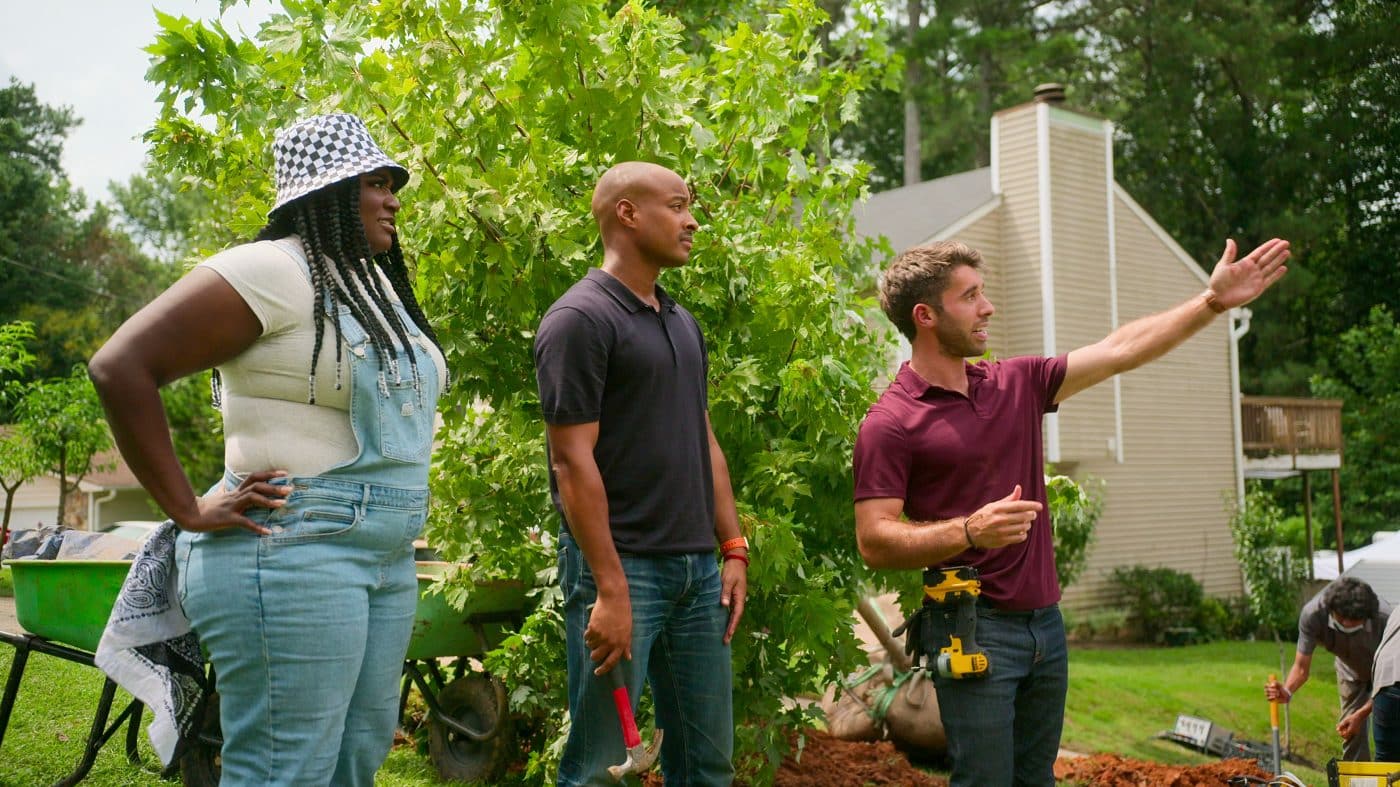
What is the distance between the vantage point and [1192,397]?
70.7ft

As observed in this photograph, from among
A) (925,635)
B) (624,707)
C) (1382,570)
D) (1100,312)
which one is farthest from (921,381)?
(1100,312)

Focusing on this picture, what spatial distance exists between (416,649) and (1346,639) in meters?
5.86

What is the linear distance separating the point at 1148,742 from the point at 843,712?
496cm

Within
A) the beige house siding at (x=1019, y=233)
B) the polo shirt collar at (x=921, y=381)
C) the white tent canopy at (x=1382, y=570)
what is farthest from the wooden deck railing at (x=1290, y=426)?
the polo shirt collar at (x=921, y=381)

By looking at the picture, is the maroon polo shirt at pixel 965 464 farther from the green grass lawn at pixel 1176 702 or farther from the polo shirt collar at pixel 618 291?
the green grass lawn at pixel 1176 702

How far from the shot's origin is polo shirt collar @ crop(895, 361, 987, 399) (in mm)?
3117

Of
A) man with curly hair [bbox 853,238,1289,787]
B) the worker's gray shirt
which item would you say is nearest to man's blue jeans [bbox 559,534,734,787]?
man with curly hair [bbox 853,238,1289,787]

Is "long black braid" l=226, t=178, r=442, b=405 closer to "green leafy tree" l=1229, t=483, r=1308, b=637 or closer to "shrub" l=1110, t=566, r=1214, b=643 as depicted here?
"green leafy tree" l=1229, t=483, r=1308, b=637

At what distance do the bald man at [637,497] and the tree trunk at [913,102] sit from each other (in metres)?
25.4

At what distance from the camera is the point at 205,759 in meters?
4.71

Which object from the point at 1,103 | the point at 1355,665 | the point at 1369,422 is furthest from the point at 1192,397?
the point at 1,103

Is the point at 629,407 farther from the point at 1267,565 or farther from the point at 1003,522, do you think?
the point at 1267,565

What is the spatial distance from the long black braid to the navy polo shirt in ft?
1.26

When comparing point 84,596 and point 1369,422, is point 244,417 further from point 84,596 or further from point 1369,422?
point 1369,422
